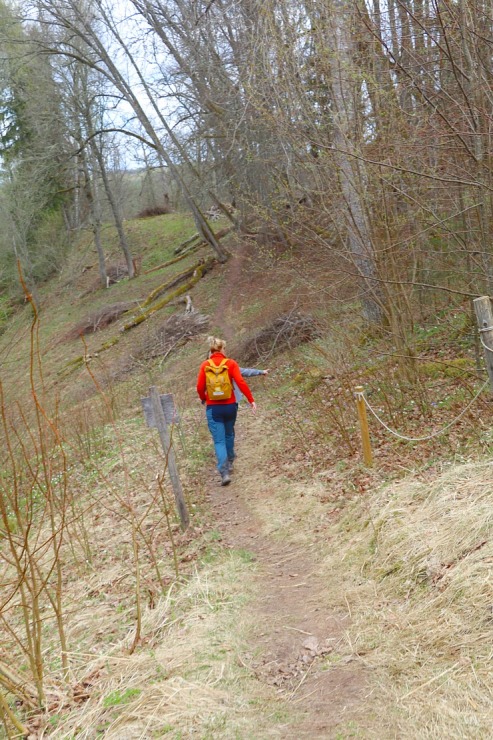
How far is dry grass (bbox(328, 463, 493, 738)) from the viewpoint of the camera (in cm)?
335

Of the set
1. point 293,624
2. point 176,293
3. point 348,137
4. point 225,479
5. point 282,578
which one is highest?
point 348,137

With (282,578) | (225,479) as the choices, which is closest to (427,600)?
(282,578)

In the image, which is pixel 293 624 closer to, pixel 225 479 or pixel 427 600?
pixel 427 600

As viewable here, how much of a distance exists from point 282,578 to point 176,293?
70.9 feet

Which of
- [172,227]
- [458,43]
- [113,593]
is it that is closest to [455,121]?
[458,43]

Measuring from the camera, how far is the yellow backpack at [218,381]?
844 cm

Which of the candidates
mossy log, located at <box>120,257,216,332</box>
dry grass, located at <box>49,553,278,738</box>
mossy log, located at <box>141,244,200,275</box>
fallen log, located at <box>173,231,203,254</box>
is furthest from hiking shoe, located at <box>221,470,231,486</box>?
fallen log, located at <box>173,231,203,254</box>

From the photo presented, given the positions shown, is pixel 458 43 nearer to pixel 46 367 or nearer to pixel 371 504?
pixel 371 504

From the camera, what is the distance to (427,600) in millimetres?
4277

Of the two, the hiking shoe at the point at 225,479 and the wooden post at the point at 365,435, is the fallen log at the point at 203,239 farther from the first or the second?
the wooden post at the point at 365,435

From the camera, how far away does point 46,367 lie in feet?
88.6

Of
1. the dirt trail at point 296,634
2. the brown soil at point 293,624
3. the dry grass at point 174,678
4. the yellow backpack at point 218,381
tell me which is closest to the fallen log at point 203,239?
the yellow backpack at point 218,381

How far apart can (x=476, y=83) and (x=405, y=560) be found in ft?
17.0

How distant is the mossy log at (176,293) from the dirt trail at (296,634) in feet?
60.9
